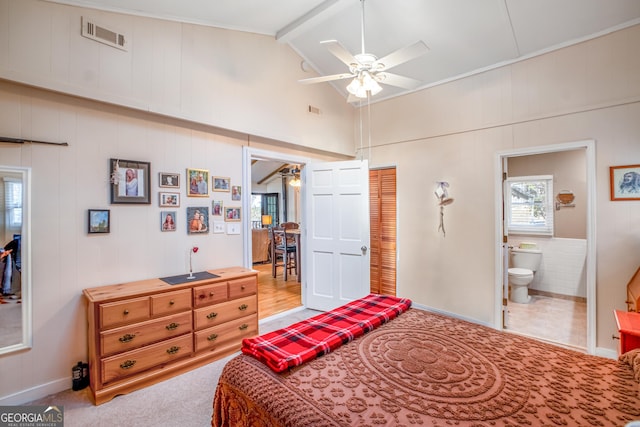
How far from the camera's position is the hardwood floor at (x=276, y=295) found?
4168 millimetres

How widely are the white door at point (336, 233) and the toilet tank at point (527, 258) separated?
2.84 metres

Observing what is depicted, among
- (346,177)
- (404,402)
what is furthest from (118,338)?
(346,177)

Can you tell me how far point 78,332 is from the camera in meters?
2.42

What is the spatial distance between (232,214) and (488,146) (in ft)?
10.4

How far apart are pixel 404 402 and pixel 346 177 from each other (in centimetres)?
306

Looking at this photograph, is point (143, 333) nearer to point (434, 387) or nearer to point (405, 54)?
point (434, 387)

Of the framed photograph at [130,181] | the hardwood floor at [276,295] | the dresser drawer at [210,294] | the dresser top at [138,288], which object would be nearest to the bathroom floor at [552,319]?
the hardwood floor at [276,295]

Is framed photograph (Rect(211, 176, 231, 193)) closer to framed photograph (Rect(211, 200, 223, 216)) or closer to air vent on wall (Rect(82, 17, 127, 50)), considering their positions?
framed photograph (Rect(211, 200, 223, 216))

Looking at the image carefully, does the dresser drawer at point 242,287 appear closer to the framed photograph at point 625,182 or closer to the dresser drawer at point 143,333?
the dresser drawer at point 143,333

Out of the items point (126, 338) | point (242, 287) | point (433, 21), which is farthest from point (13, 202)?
point (433, 21)

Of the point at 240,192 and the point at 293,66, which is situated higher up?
the point at 293,66

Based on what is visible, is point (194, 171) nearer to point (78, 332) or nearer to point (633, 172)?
point (78, 332)

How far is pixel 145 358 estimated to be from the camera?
7.79ft

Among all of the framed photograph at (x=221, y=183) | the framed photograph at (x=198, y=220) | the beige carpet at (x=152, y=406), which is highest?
the framed photograph at (x=221, y=183)
